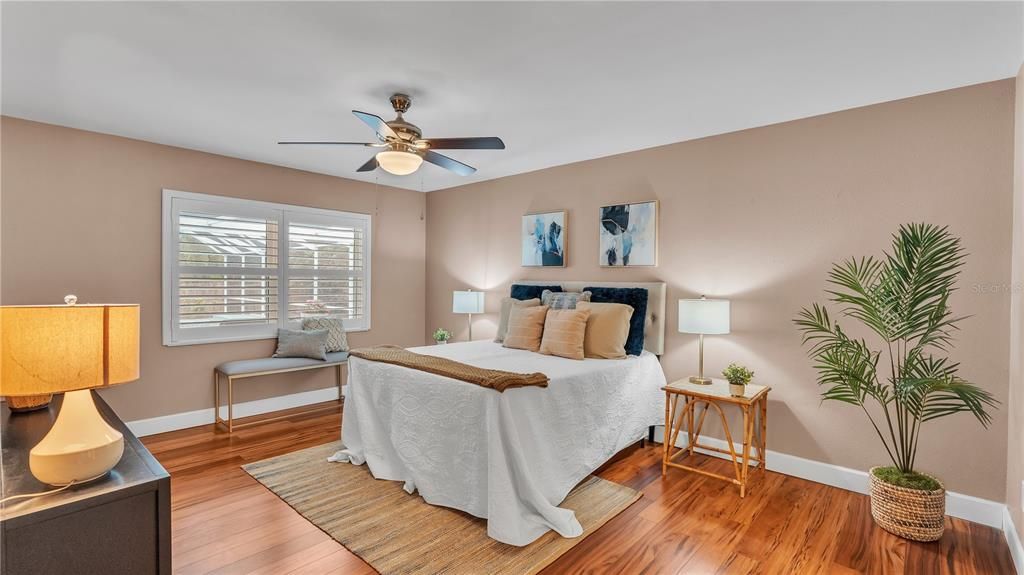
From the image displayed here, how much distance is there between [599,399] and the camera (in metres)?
3.08

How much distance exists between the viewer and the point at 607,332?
3.50 m

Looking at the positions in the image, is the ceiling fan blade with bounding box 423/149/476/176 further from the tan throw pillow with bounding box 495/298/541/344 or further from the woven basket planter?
the woven basket planter

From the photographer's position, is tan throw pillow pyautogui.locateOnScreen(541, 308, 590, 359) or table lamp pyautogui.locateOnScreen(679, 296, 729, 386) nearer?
table lamp pyautogui.locateOnScreen(679, 296, 729, 386)

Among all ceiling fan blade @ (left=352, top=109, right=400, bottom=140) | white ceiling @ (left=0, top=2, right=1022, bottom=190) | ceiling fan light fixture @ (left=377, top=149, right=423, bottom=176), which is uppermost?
white ceiling @ (left=0, top=2, right=1022, bottom=190)

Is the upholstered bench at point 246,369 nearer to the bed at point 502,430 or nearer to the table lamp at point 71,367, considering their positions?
the bed at point 502,430

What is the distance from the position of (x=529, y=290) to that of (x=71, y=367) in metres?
3.62

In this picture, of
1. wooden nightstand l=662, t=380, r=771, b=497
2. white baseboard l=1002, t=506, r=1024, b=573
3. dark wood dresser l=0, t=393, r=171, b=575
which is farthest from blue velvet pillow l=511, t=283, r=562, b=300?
dark wood dresser l=0, t=393, r=171, b=575

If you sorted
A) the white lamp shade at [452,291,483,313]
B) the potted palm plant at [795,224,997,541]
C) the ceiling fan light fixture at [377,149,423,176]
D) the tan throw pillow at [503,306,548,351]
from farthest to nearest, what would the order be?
1. the white lamp shade at [452,291,483,313]
2. the tan throw pillow at [503,306,548,351]
3. the ceiling fan light fixture at [377,149,423,176]
4. the potted palm plant at [795,224,997,541]

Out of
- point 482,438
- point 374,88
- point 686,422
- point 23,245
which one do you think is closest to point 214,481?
point 482,438

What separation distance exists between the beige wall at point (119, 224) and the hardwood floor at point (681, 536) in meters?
1.08

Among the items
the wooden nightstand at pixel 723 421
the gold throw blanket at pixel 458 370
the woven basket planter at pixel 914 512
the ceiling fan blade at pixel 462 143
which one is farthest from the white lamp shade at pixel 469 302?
the woven basket planter at pixel 914 512

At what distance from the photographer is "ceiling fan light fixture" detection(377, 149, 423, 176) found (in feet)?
8.98

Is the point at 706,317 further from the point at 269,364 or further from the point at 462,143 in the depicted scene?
the point at 269,364

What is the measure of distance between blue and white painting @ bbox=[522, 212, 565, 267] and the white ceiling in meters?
1.15
